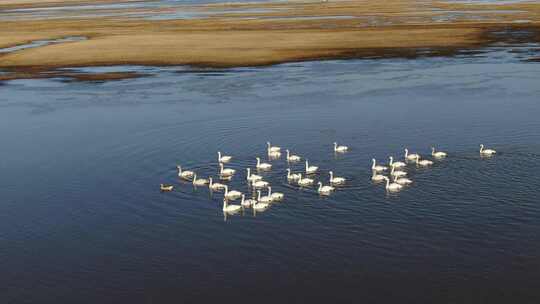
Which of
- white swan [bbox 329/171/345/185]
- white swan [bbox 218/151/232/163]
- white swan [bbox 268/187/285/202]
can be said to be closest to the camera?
white swan [bbox 268/187/285/202]

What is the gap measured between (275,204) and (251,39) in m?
60.3

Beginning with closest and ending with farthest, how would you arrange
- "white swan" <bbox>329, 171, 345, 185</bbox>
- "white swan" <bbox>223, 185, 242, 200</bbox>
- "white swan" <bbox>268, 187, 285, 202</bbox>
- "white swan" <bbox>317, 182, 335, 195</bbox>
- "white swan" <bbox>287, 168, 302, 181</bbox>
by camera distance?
"white swan" <bbox>268, 187, 285, 202</bbox>
"white swan" <bbox>317, 182, 335, 195</bbox>
"white swan" <bbox>223, 185, 242, 200</bbox>
"white swan" <bbox>329, 171, 345, 185</bbox>
"white swan" <bbox>287, 168, 302, 181</bbox>

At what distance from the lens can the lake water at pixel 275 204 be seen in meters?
24.2

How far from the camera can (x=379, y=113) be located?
48.1 m

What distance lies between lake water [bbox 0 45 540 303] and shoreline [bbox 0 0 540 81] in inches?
727

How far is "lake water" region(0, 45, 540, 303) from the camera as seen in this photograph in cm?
2425

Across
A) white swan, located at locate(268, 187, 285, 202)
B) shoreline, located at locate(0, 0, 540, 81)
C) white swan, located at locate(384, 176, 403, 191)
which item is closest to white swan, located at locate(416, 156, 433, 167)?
white swan, located at locate(384, 176, 403, 191)

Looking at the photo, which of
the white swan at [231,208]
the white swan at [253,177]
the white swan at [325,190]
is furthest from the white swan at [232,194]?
A: the white swan at [325,190]

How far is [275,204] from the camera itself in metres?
31.4

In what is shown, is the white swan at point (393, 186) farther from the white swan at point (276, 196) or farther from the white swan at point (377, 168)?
the white swan at point (276, 196)

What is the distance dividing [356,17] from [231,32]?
28167mm

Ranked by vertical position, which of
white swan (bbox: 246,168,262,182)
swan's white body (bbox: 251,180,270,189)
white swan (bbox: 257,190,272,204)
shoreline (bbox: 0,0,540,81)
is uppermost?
white swan (bbox: 257,190,272,204)

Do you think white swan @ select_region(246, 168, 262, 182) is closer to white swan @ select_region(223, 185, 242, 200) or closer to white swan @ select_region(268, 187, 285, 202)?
white swan @ select_region(223, 185, 242, 200)

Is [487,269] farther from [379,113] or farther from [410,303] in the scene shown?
[379,113]
